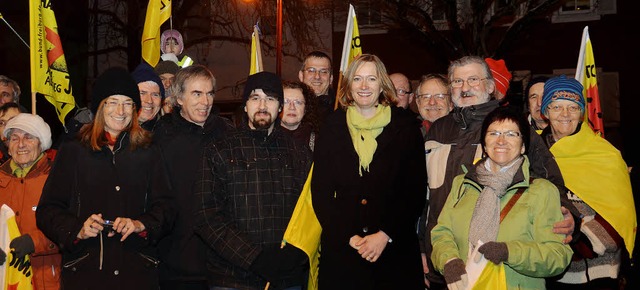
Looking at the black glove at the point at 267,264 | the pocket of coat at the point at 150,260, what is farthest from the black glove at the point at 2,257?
the black glove at the point at 267,264

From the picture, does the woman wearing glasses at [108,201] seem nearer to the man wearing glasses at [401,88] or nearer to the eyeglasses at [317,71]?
the eyeglasses at [317,71]

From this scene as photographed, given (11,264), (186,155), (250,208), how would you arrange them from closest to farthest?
(250,208) → (186,155) → (11,264)

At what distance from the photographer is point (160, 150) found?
5.46 metres

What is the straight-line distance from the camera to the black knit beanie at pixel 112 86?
5.29m

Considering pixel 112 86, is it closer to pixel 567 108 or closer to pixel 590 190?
pixel 567 108

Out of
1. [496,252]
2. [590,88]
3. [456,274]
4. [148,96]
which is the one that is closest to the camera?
[496,252]

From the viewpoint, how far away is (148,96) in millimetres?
6555

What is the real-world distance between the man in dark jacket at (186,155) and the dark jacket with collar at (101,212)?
31cm

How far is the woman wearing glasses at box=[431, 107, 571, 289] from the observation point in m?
4.53

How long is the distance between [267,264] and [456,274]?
1314 mm

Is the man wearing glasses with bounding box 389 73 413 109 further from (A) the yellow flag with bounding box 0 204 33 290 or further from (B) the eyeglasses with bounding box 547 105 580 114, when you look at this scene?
(A) the yellow flag with bounding box 0 204 33 290

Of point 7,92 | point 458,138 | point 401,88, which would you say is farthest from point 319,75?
point 7,92

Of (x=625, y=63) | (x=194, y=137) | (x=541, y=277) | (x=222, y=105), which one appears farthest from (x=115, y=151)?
(x=625, y=63)

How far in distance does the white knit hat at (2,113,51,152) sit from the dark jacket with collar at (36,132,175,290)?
120 centimetres
